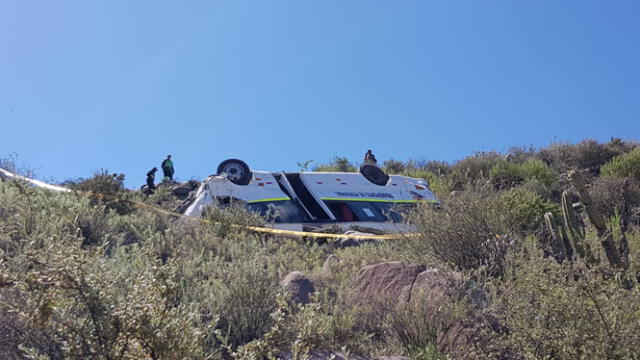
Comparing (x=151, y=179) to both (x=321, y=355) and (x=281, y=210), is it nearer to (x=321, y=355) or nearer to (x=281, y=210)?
(x=281, y=210)

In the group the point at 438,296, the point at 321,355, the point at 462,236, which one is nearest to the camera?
the point at 321,355

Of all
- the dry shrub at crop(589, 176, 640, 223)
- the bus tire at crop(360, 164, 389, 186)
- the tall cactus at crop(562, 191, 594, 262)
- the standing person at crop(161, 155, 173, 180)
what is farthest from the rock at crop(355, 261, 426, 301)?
the standing person at crop(161, 155, 173, 180)

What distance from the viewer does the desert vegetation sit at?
9.88 ft

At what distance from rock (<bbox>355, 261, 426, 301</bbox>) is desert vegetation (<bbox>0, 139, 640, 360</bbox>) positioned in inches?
0.7

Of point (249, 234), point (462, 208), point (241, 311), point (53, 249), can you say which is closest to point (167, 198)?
point (249, 234)

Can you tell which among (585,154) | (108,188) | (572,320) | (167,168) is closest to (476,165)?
(585,154)

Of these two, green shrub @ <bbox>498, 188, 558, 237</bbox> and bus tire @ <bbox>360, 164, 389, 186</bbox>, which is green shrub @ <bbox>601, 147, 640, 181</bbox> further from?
green shrub @ <bbox>498, 188, 558, 237</bbox>

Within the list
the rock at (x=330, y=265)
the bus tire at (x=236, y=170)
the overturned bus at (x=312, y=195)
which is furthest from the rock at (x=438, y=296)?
the bus tire at (x=236, y=170)

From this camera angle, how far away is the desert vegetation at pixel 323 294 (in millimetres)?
3012

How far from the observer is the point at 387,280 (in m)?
5.61

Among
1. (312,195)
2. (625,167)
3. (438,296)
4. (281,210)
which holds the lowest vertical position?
(438,296)

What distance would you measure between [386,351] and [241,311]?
1.17 metres

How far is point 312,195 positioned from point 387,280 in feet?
27.3

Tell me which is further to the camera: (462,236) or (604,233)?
(462,236)
